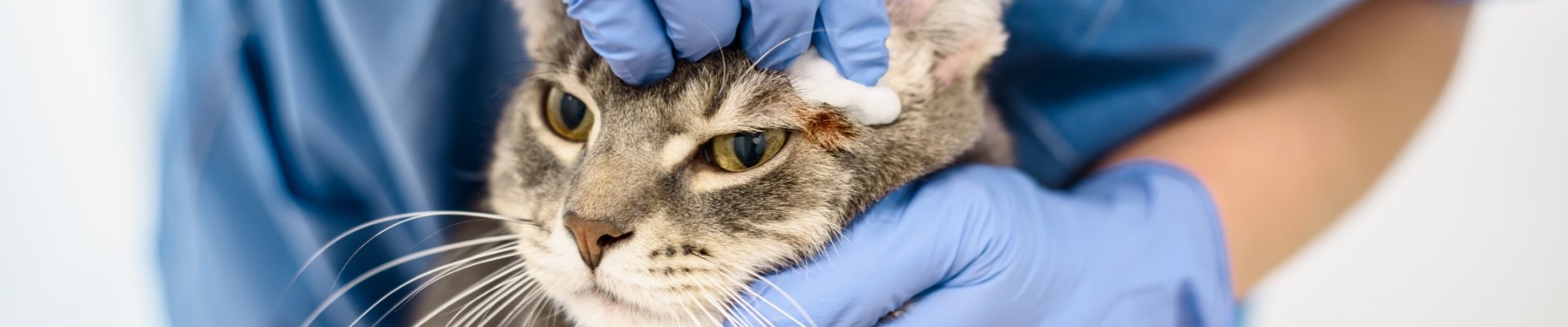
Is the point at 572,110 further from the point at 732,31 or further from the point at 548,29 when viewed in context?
the point at 732,31

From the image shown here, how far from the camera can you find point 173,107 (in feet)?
3.59

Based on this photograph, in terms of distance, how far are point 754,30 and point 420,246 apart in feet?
2.35

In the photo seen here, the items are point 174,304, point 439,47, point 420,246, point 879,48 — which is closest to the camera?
point 879,48

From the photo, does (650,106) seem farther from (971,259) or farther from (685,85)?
(971,259)

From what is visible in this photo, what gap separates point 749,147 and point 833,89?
0.12 m

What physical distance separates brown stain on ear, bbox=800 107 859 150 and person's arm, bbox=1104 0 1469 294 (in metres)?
0.83

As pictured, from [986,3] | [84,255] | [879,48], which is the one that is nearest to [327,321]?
[84,255]

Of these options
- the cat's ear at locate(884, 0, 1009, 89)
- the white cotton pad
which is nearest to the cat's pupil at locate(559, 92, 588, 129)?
the white cotton pad

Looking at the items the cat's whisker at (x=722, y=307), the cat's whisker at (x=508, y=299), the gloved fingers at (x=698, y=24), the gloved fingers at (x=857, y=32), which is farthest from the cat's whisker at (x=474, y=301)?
the gloved fingers at (x=857, y=32)

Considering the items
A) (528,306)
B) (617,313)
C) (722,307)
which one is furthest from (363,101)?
(722,307)

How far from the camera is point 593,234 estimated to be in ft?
3.19

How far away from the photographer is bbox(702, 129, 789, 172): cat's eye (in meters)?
1.06

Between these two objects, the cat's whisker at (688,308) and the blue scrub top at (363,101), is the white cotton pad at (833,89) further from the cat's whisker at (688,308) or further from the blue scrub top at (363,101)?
the blue scrub top at (363,101)

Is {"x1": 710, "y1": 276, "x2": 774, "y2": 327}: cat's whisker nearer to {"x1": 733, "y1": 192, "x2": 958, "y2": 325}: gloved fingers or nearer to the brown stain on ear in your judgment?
{"x1": 733, "y1": 192, "x2": 958, "y2": 325}: gloved fingers
